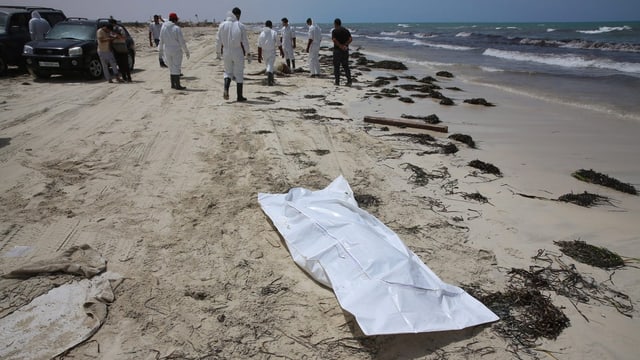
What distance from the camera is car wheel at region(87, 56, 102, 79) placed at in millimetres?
10844

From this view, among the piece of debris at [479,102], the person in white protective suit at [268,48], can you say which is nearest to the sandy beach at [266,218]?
the piece of debris at [479,102]

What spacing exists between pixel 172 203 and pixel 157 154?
1.56 meters

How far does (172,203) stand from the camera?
3943 millimetres

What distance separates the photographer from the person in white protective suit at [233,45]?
838 centimetres

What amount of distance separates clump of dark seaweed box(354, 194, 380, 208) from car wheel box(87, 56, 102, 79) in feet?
33.5

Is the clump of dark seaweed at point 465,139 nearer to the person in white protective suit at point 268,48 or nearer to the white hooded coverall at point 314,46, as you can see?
the person in white protective suit at point 268,48

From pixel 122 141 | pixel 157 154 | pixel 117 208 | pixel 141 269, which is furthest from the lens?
pixel 122 141

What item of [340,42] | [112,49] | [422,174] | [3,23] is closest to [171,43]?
[112,49]

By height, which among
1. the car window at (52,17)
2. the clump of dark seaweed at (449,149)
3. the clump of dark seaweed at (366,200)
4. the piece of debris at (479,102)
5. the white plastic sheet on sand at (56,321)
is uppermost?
the car window at (52,17)

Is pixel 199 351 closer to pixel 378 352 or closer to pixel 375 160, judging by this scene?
pixel 378 352

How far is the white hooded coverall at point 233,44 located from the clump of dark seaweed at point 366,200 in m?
5.59

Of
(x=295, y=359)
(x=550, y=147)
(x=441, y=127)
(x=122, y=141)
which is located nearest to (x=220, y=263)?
(x=295, y=359)

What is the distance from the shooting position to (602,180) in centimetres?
477

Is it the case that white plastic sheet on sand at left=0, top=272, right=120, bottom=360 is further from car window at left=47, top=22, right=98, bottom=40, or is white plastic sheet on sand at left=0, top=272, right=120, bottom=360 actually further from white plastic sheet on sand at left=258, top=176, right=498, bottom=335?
car window at left=47, top=22, right=98, bottom=40
